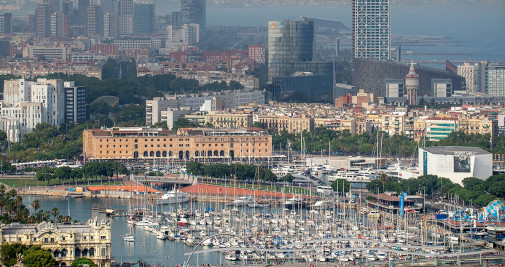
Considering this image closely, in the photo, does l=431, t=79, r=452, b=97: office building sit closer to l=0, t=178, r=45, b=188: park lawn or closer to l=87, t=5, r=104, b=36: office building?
l=0, t=178, r=45, b=188: park lawn

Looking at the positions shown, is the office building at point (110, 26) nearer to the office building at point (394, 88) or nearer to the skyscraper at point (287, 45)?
the skyscraper at point (287, 45)

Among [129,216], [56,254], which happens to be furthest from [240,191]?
[56,254]

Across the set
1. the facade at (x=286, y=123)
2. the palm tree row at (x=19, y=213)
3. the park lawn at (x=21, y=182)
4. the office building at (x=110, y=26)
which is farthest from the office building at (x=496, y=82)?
the office building at (x=110, y=26)

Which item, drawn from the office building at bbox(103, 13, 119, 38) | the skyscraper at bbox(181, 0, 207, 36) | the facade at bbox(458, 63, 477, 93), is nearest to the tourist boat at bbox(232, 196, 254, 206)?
the facade at bbox(458, 63, 477, 93)

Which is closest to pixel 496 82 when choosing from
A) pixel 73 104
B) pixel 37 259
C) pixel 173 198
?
pixel 73 104

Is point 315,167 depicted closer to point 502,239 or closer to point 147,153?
point 147,153
